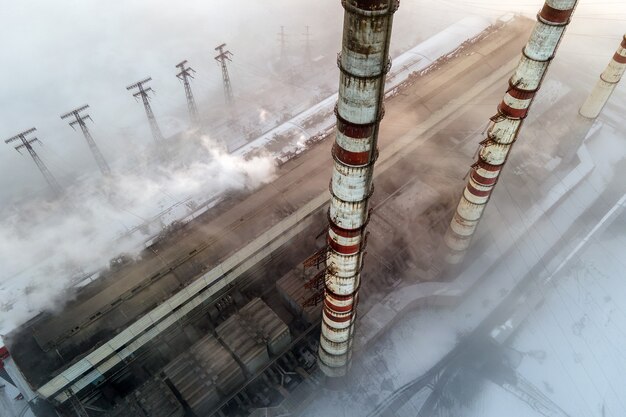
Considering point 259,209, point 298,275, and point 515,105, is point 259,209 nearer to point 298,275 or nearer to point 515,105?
point 298,275

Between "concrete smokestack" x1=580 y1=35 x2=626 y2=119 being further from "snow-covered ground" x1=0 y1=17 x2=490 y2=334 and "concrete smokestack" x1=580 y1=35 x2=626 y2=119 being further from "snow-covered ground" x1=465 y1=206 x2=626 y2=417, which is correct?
"snow-covered ground" x1=0 y1=17 x2=490 y2=334

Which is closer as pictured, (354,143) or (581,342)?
(354,143)

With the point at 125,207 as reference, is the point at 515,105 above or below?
above

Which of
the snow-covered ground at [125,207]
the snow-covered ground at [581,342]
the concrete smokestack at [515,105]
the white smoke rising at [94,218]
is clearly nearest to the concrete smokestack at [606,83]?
the snow-covered ground at [581,342]

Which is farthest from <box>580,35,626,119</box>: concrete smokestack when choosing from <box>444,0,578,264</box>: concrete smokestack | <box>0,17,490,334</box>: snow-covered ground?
<box>0,17,490,334</box>: snow-covered ground

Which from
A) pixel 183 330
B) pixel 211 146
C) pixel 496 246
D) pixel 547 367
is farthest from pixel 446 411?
pixel 211 146

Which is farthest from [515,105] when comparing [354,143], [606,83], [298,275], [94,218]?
[94,218]

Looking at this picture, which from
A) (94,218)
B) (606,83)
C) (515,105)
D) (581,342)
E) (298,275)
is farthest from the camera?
(94,218)
